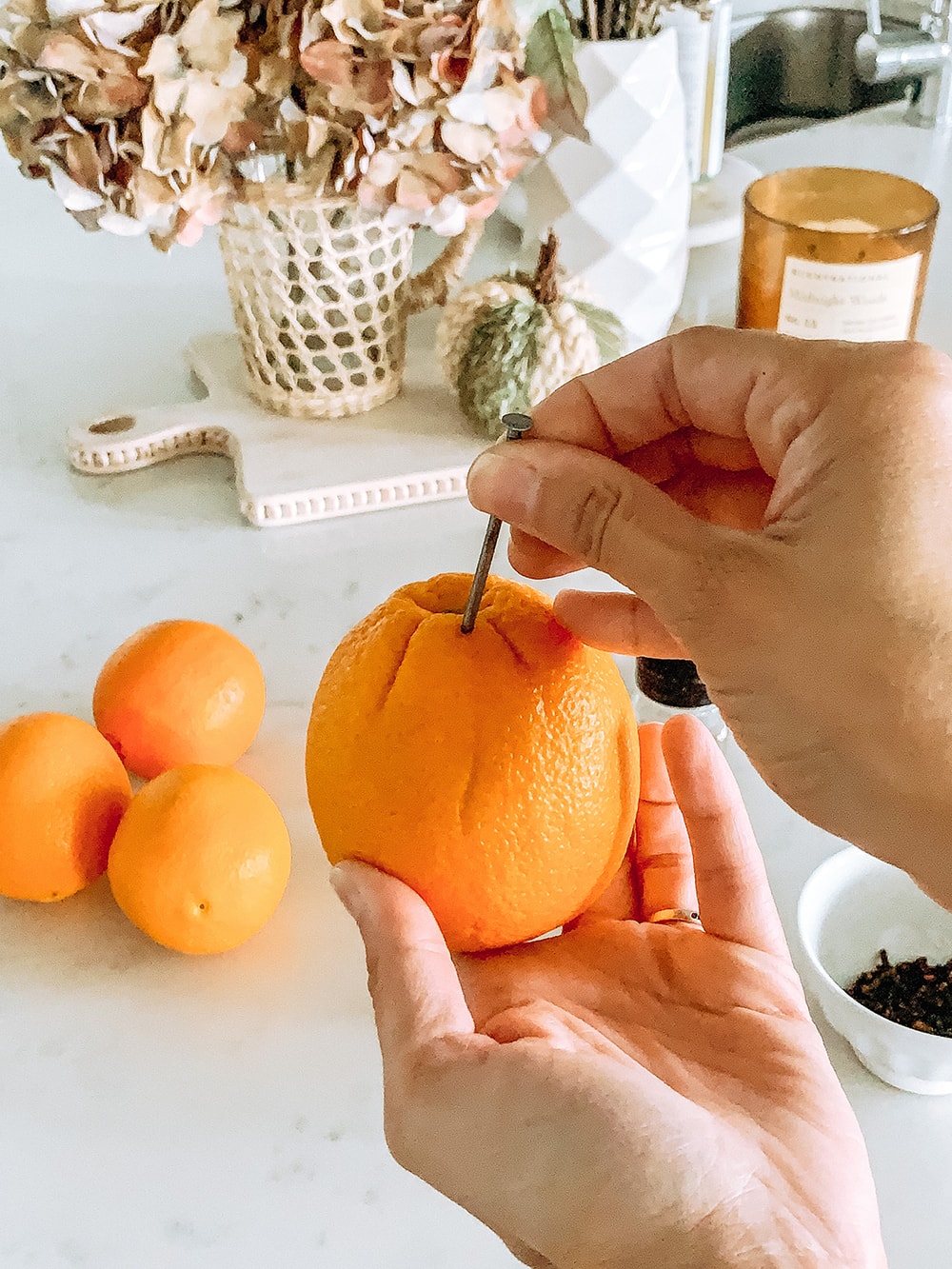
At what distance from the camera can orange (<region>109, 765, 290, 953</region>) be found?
591 mm

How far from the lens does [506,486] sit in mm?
542

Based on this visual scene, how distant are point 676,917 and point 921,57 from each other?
142 centimetres

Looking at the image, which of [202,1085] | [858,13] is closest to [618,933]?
[202,1085]

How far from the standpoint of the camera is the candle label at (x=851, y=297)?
3.03 feet

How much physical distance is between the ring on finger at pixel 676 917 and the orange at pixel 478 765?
0.11m

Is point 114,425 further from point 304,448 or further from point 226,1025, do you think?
point 226,1025

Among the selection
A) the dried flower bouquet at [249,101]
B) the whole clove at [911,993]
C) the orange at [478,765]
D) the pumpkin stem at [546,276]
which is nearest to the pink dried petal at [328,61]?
the dried flower bouquet at [249,101]

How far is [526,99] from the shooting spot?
0.85 m

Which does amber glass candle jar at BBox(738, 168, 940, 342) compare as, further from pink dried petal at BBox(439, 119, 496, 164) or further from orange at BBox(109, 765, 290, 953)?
orange at BBox(109, 765, 290, 953)

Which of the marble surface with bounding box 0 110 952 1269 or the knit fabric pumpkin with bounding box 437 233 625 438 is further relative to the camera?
the knit fabric pumpkin with bounding box 437 233 625 438

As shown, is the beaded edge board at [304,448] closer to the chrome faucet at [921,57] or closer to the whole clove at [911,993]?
the whole clove at [911,993]

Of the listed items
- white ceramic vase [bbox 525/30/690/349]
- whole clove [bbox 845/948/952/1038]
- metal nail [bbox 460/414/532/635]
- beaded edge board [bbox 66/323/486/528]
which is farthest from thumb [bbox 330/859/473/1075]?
white ceramic vase [bbox 525/30/690/349]

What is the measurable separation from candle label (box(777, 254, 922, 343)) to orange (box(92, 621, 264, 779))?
54cm

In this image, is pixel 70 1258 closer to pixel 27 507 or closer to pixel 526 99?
pixel 27 507
